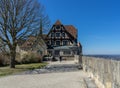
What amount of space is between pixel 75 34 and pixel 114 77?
186 feet

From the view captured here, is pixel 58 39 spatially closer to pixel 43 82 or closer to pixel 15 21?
pixel 15 21

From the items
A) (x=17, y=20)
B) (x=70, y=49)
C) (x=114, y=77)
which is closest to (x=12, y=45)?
(x=17, y=20)

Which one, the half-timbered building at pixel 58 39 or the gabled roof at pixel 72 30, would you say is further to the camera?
the gabled roof at pixel 72 30

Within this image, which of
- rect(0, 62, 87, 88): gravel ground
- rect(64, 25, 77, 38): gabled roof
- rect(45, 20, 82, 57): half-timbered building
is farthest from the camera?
rect(64, 25, 77, 38): gabled roof

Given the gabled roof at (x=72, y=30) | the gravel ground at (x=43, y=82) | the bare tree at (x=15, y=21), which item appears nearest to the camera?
the gravel ground at (x=43, y=82)

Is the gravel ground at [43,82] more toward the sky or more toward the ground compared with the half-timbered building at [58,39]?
more toward the ground

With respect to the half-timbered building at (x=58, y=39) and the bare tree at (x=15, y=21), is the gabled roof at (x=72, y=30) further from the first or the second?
the bare tree at (x=15, y=21)

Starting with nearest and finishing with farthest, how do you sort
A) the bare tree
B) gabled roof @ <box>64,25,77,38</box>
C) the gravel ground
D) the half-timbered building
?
the gravel ground, the bare tree, the half-timbered building, gabled roof @ <box>64,25,77,38</box>

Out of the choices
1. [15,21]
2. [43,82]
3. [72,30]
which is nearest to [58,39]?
[72,30]

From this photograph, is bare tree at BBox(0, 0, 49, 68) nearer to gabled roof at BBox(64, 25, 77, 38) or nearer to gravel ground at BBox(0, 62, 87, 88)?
gravel ground at BBox(0, 62, 87, 88)

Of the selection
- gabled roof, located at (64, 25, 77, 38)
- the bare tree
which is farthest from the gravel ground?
gabled roof, located at (64, 25, 77, 38)

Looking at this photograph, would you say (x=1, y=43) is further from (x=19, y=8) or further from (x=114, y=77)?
(x=114, y=77)

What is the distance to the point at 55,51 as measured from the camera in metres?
57.9

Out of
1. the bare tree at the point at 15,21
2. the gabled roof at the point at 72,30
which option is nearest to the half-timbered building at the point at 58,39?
the gabled roof at the point at 72,30
